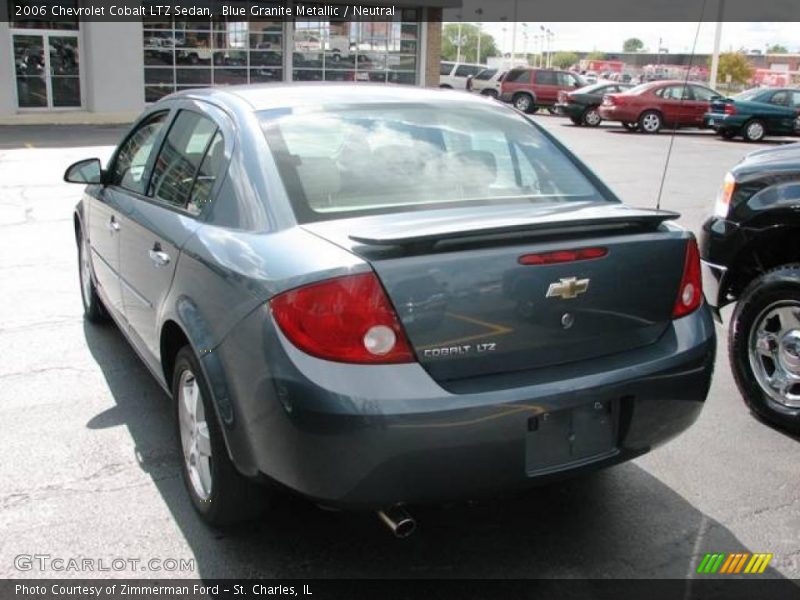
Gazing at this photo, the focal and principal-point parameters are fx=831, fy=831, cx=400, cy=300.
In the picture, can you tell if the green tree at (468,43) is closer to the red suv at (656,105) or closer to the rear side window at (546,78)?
the rear side window at (546,78)

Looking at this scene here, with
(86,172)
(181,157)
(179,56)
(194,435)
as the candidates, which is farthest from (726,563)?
(179,56)

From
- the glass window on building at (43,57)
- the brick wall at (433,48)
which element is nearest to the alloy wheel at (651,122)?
the brick wall at (433,48)

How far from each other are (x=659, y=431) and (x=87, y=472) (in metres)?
2.42

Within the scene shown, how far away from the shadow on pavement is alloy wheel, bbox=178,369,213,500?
0.56 ft

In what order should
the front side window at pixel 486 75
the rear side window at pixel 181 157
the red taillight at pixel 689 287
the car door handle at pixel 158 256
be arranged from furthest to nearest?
the front side window at pixel 486 75 → the rear side window at pixel 181 157 → the car door handle at pixel 158 256 → the red taillight at pixel 689 287

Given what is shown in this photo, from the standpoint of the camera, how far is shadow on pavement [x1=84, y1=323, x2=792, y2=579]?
2969mm

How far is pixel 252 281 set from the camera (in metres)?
2.72

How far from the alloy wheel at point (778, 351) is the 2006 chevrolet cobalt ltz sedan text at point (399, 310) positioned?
1250mm

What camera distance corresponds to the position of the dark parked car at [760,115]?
77.1ft

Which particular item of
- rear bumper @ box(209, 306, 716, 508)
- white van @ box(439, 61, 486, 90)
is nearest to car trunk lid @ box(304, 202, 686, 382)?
rear bumper @ box(209, 306, 716, 508)

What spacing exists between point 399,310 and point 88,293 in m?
3.75

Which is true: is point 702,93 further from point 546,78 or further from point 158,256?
point 158,256

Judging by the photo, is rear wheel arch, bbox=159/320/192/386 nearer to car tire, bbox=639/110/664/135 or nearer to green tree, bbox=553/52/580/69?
car tire, bbox=639/110/664/135

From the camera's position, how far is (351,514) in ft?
11.0
